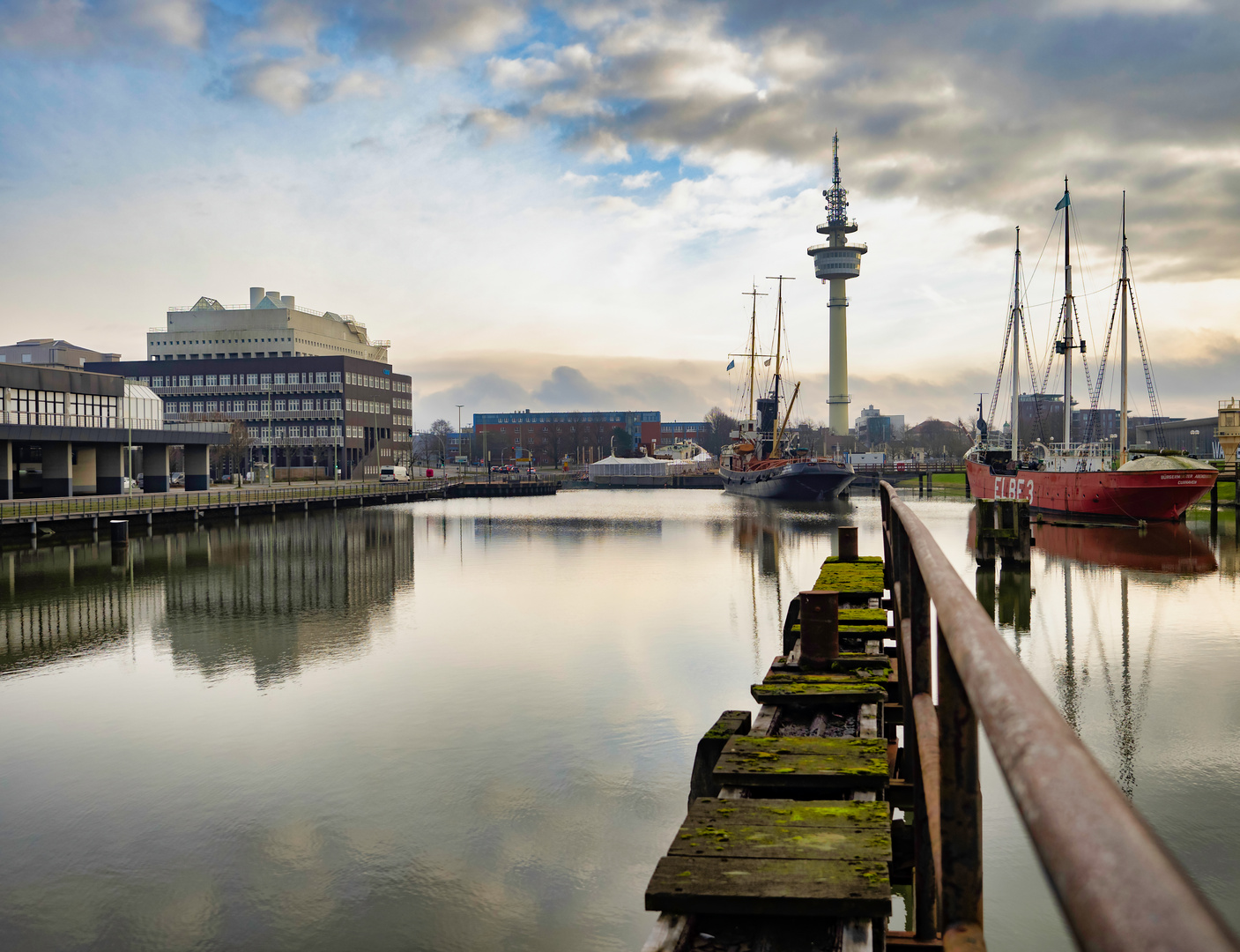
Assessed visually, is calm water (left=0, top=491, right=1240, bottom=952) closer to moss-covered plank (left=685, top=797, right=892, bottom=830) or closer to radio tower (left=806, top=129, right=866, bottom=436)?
moss-covered plank (left=685, top=797, right=892, bottom=830)

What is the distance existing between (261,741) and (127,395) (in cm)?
6649

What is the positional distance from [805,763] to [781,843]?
51.1 inches

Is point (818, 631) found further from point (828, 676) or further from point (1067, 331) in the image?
point (1067, 331)

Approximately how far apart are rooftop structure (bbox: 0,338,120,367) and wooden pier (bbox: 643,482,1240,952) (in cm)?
10090

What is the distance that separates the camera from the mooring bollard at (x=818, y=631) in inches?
353

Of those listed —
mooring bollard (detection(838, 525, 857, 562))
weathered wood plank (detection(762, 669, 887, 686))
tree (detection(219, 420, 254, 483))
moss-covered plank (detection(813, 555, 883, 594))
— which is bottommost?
weathered wood plank (detection(762, 669, 887, 686))

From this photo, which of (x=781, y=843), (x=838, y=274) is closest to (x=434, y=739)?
(x=781, y=843)

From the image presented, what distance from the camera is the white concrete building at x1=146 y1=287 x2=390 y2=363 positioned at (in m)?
132

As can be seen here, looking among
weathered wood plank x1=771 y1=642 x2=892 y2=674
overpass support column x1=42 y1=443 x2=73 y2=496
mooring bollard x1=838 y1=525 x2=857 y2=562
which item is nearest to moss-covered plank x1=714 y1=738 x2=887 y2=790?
weathered wood plank x1=771 y1=642 x2=892 y2=674

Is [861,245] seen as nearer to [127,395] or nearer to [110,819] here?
[127,395]

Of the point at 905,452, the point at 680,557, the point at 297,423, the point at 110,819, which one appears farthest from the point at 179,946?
the point at 905,452

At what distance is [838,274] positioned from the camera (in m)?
153

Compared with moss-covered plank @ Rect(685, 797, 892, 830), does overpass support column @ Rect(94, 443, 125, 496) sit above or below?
above

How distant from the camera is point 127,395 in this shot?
7131 cm
